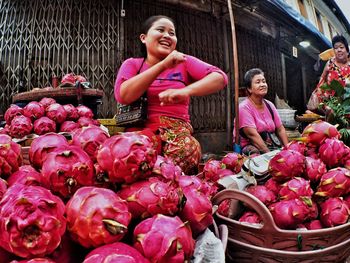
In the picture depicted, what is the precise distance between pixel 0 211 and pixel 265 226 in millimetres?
1024

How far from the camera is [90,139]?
3.59 feet

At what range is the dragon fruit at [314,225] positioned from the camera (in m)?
1.44

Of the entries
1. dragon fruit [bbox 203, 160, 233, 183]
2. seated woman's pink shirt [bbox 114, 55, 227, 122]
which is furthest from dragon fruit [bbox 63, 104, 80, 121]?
dragon fruit [bbox 203, 160, 233, 183]

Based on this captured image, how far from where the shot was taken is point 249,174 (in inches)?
69.6

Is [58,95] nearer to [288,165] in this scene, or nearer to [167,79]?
[167,79]

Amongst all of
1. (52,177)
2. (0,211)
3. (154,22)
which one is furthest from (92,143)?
(154,22)

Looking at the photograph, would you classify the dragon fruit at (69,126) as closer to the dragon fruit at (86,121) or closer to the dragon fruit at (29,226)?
the dragon fruit at (86,121)

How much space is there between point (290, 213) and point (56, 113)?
2043mm

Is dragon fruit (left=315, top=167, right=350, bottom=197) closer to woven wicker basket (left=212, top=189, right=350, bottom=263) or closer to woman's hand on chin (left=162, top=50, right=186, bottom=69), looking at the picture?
woven wicker basket (left=212, top=189, right=350, bottom=263)

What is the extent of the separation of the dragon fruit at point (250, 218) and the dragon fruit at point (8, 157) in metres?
1.02

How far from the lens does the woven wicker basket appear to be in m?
1.31

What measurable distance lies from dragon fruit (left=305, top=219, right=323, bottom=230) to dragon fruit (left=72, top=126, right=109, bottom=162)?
1.04 metres

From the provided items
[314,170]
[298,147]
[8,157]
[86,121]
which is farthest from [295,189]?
[86,121]

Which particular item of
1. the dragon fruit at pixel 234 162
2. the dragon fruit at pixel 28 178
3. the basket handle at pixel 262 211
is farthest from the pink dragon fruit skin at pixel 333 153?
the dragon fruit at pixel 28 178
